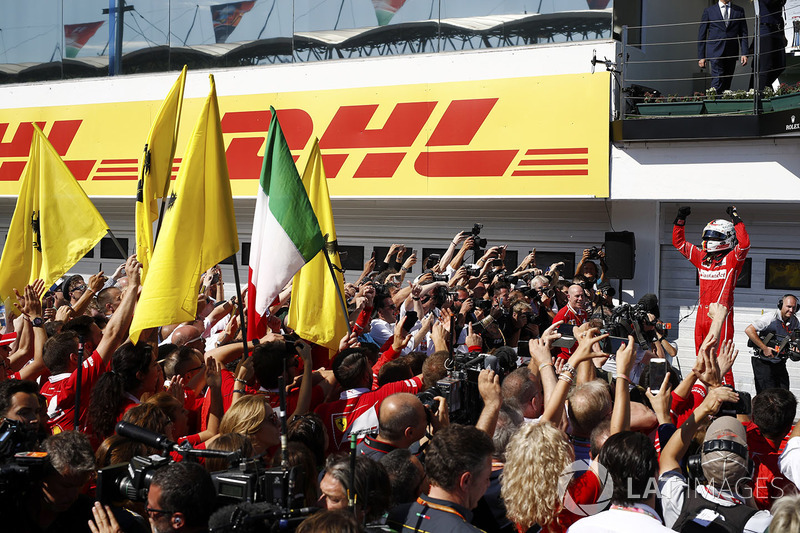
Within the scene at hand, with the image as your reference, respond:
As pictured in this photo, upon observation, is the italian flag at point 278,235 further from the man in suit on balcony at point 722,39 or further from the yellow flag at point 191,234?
the man in suit on balcony at point 722,39

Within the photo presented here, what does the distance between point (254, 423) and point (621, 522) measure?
78.5 inches

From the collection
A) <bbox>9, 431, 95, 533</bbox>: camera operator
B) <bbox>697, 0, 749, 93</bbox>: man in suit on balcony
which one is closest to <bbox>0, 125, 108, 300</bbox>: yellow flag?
<bbox>9, 431, 95, 533</bbox>: camera operator

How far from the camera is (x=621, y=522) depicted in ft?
11.2

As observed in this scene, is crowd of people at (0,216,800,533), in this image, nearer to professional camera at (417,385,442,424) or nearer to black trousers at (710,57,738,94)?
professional camera at (417,385,442,424)

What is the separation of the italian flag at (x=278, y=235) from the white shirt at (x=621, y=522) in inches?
140

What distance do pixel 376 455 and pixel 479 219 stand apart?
432 inches

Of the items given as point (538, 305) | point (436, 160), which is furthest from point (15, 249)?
point (436, 160)

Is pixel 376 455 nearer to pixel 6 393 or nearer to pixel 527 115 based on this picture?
pixel 6 393

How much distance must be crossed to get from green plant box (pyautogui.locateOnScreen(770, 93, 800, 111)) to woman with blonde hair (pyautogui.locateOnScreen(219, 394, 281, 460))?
34.0ft

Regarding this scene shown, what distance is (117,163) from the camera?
56.4ft

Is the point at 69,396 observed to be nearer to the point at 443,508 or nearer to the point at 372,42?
the point at 443,508

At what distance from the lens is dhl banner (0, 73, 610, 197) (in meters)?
13.5

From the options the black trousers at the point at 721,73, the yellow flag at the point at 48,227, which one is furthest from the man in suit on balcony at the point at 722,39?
the yellow flag at the point at 48,227

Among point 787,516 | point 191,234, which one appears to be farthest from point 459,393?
point 191,234
